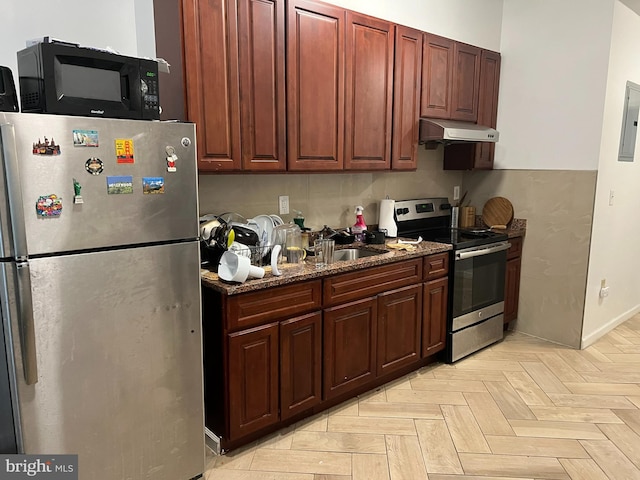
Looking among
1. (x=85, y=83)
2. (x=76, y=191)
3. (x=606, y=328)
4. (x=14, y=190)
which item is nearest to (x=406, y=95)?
(x=85, y=83)

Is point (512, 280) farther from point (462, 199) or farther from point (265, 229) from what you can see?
point (265, 229)

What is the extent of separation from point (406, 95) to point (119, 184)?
213 cm

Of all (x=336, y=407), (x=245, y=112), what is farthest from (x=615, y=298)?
(x=245, y=112)

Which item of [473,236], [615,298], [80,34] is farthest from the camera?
[615,298]

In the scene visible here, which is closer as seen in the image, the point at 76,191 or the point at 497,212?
the point at 76,191

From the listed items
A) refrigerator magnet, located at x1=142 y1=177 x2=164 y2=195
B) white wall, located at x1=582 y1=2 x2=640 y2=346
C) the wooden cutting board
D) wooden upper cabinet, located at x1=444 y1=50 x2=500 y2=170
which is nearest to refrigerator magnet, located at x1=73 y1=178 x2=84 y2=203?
refrigerator magnet, located at x1=142 y1=177 x2=164 y2=195

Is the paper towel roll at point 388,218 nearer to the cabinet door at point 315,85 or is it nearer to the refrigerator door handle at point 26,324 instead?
the cabinet door at point 315,85

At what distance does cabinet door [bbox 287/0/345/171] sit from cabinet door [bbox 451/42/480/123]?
1155 mm

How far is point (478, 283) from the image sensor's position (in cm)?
346

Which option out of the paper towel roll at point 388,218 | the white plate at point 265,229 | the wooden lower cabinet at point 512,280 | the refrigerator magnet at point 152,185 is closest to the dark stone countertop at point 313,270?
the paper towel roll at point 388,218

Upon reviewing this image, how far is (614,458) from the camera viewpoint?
2.36 m

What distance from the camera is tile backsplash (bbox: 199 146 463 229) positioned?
2.76 m

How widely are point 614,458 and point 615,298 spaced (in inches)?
84.6

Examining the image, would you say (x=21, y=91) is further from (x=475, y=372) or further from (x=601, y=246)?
(x=601, y=246)
